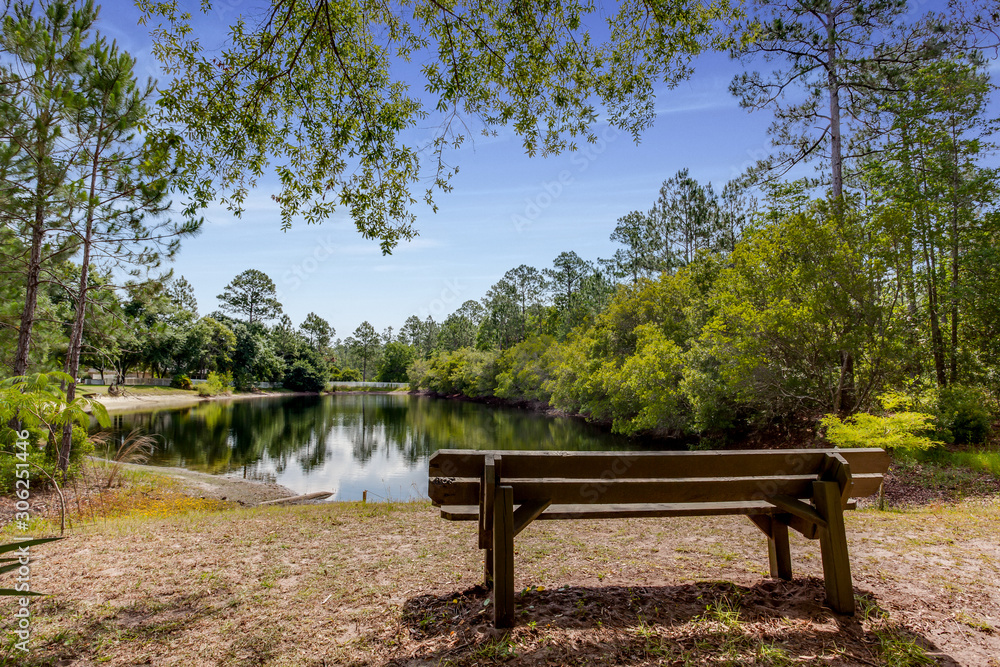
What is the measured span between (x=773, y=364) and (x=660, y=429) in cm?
787

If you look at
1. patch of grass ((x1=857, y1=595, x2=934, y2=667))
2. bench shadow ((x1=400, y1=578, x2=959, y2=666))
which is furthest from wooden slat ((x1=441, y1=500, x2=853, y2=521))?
patch of grass ((x1=857, y1=595, x2=934, y2=667))

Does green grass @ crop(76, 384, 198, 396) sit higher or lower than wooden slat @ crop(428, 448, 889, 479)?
lower

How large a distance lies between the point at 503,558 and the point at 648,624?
847 mm

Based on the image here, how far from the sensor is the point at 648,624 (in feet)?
8.45

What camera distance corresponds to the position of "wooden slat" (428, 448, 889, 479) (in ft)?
8.63

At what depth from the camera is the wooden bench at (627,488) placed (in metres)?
2.59

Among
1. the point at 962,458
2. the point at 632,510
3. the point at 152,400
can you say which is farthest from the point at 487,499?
the point at 152,400

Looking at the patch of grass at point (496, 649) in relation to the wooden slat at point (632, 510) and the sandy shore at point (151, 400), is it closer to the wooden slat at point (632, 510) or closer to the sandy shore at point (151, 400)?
the wooden slat at point (632, 510)

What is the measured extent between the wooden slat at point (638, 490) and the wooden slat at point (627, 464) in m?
0.06

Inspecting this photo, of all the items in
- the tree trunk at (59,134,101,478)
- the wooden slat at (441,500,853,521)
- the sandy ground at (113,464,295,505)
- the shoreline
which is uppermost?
the tree trunk at (59,134,101,478)

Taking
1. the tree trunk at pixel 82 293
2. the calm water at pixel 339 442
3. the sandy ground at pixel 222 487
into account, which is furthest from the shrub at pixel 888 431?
the tree trunk at pixel 82 293

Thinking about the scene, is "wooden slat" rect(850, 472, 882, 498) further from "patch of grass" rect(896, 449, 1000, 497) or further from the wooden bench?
"patch of grass" rect(896, 449, 1000, 497)

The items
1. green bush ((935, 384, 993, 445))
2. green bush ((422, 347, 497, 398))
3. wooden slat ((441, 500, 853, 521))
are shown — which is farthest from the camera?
green bush ((422, 347, 497, 398))

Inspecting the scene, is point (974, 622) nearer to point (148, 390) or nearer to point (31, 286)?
point (31, 286)
